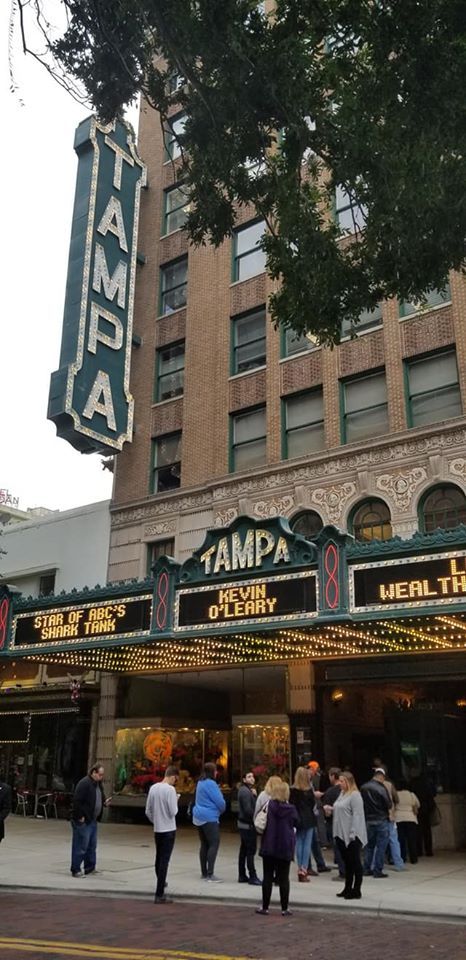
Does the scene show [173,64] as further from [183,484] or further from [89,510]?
[89,510]

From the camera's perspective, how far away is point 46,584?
86.6 feet

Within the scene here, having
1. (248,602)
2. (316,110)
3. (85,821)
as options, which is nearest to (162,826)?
(85,821)

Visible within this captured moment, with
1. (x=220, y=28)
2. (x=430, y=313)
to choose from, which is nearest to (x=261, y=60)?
(x=220, y=28)

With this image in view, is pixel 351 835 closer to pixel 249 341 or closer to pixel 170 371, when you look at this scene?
pixel 249 341

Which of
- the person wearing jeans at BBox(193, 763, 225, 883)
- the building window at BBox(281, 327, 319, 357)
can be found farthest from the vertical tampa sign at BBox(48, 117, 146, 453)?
the person wearing jeans at BBox(193, 763, 225, 883)

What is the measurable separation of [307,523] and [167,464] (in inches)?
227

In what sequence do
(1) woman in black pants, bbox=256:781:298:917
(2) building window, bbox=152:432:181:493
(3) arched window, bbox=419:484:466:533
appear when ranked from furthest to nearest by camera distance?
(2) building window, bbox=152:432:181:493, (3) arched window, bbox=419:484:466:533, (1) woman in black pants, bbox=256:781:298:917

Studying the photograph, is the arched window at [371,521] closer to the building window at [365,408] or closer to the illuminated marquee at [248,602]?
the building window at [365,408]

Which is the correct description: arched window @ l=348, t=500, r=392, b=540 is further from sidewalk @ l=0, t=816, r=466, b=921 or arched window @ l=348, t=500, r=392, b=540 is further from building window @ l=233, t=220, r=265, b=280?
building window @ l=233, t=220, r=265, b=280

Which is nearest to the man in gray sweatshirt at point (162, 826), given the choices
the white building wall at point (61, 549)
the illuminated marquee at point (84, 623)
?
the illuminated marquee at point (84, 623)

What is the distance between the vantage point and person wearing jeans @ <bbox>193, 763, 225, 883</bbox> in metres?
12.3

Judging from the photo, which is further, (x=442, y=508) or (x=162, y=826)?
(x=442, y=508)

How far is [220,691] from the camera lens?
24766 mm

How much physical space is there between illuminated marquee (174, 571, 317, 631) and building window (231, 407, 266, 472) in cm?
674
